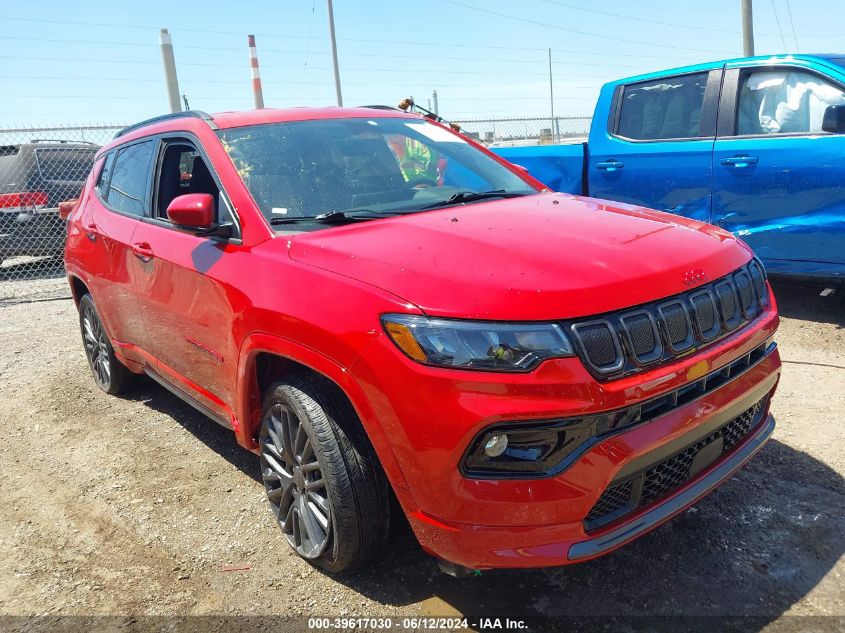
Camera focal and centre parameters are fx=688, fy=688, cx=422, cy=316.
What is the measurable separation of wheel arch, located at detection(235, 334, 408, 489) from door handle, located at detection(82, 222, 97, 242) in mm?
2066

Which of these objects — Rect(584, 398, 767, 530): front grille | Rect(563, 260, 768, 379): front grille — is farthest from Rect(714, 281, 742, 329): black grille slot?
Rect(584, 398, 767, 530): front grille

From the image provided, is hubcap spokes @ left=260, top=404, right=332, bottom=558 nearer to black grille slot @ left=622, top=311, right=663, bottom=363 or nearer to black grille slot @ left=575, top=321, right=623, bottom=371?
black grille slot @ left=575, top=321, right=623, bottom=371

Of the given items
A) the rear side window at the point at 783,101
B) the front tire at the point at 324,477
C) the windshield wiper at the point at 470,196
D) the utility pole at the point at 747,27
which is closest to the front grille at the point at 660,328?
the front tire at the point at 324,477

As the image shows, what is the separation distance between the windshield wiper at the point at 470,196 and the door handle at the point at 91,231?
2.43 m

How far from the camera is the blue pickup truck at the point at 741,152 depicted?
186 inches

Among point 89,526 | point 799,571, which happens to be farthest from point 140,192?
point 799,571

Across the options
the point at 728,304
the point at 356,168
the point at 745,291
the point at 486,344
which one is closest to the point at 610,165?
the point at 356,168

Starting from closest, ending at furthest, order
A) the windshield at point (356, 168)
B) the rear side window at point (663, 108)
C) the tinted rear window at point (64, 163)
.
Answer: the windshield at point (356, 168) < the rear side window at point (663, 108) < the tinted rear window at point (64, 163)

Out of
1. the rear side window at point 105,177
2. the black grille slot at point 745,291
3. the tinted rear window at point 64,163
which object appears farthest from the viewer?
the tinted rear window at point 64,163

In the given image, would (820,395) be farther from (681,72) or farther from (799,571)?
(681,72)

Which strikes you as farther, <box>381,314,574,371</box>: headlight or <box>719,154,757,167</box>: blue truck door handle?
<box>719,154,757,167</box>: blue truck door handle

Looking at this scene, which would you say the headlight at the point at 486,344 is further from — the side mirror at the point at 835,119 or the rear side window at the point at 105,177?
the side mirror at the point at 835,119

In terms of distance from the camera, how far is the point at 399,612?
240 cm

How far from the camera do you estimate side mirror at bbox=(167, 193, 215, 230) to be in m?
2.80
